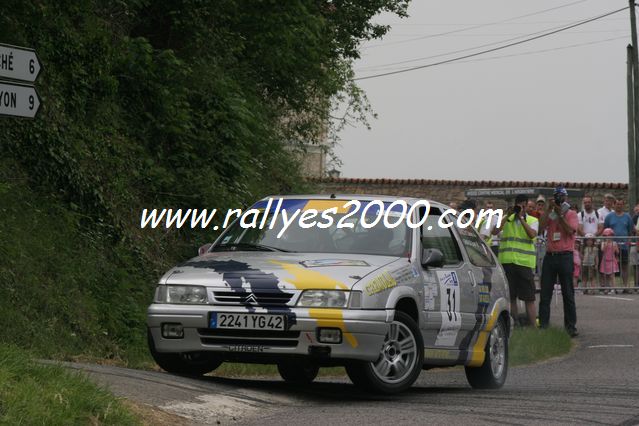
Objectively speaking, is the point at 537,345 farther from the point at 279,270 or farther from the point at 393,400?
the point at 279,270

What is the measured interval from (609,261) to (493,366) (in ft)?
45.8

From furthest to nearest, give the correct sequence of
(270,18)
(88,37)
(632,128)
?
(632,128)
(270,18)
(88,37)

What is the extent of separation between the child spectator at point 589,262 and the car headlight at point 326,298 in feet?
52.8

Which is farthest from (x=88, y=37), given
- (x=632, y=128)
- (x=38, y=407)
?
(x=632, y=128)

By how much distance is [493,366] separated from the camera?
12.8m

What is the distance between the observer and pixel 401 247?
11.6m

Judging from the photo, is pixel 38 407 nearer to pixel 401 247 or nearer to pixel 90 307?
pixel 401 247

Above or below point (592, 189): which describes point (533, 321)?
below

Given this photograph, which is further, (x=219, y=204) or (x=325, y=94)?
(x=325, y=94)

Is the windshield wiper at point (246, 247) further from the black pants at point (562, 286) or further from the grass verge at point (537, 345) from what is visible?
the black pants at point (562, 286)

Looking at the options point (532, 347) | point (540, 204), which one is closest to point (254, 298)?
point (532, 347)

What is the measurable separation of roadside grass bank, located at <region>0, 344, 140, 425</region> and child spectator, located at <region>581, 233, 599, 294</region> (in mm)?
17953

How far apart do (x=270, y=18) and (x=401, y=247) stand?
32.9 ft

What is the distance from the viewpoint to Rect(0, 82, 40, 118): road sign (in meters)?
10.7
